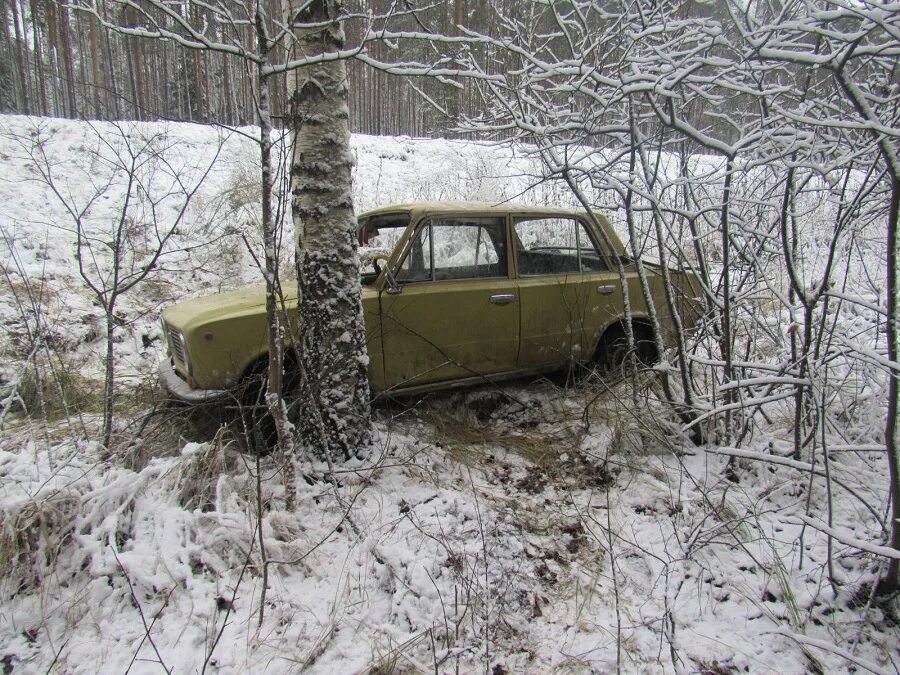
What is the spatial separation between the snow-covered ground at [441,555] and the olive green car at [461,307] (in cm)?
43

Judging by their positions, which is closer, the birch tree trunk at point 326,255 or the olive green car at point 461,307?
the birch tree trunk at point 326,255

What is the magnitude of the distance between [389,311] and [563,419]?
149 cm

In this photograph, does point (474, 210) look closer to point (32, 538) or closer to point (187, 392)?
point (187, 392)

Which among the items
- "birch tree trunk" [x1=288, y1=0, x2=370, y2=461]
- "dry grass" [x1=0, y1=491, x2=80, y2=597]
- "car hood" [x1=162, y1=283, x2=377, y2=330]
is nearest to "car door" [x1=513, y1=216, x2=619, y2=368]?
"car hood" [x1=162, y1=283, x2=377, y2=330]

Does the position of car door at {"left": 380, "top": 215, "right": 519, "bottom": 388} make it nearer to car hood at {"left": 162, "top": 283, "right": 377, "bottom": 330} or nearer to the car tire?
car hood at {"left": 162, "top": 283, "right": 377, "bottom": 330}

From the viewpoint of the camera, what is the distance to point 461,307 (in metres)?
3.46

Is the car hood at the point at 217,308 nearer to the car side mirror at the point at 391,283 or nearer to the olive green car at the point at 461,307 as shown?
the olive green car at the point at 461,307

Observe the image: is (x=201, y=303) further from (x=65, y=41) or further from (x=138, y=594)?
(x=65, y=41)

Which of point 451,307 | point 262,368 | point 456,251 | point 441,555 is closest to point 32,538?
point 262,368

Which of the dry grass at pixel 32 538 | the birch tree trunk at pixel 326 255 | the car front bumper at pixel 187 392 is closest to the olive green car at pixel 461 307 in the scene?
the car front bumper at pixel 187 392

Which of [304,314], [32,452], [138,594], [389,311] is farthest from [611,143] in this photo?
[32,452]

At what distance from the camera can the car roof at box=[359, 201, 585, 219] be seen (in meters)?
3.44

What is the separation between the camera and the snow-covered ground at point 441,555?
5.91 ft

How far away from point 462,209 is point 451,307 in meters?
0.75
